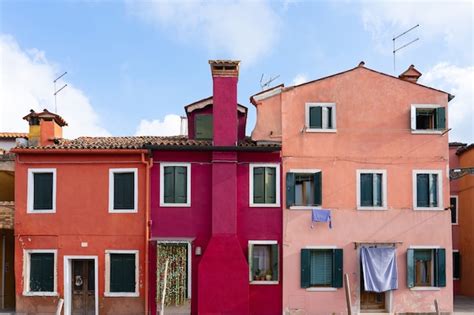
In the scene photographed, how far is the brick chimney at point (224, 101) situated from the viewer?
18.5m

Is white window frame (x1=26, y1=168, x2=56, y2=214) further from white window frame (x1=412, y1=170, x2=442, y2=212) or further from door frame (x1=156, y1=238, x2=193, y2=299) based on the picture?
white window frame (x1=412, y1=170, x2=442, y2=212)

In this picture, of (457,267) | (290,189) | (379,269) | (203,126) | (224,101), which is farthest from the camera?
(457,267)

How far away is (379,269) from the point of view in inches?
726

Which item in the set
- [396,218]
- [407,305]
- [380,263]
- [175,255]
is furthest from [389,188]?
[175,255]

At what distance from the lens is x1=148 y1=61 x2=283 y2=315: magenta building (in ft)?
58.7

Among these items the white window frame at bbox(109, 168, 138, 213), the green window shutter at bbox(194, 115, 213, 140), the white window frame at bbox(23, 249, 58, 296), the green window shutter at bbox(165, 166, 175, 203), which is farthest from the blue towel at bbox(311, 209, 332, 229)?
the white window frame at bbox(23, 249, 58, 296)

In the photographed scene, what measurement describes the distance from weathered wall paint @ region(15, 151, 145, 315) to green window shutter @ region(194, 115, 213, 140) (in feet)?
8.11

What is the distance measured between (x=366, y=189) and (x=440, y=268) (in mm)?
3572

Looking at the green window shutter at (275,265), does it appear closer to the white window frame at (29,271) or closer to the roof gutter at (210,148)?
the roof gutter at (210,148)

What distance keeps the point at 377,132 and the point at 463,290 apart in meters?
9.74

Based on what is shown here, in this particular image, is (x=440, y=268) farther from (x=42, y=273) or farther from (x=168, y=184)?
(x=42, y=273)

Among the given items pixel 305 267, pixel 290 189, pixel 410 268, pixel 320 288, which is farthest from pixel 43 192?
pixel 410 268

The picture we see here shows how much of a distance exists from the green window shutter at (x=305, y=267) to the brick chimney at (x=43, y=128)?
9785 millimetres

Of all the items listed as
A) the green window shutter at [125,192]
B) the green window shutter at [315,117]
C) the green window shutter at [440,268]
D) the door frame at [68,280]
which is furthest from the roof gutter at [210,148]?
the green window shutter at [440,268]
